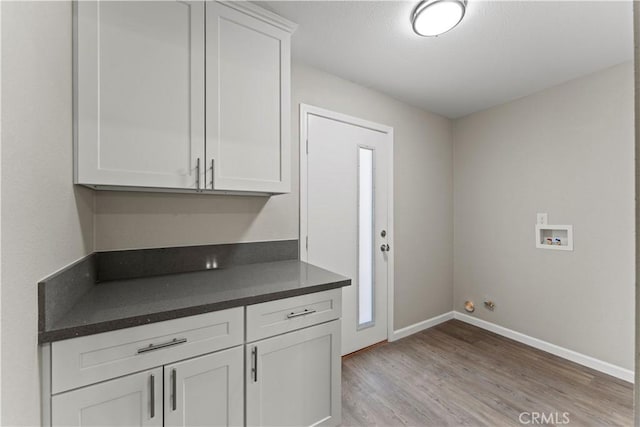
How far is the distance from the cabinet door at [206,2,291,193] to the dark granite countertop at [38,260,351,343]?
0.50 meters

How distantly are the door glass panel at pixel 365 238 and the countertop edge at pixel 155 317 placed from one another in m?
1.13

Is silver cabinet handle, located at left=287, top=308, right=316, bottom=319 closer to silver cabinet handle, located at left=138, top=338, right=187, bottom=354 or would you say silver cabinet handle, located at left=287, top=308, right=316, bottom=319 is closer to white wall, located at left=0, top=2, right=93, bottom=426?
silver cabinet handle, located at left=138, top=338, right=187, bottom=354

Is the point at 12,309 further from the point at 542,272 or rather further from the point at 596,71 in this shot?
the point at 596,71

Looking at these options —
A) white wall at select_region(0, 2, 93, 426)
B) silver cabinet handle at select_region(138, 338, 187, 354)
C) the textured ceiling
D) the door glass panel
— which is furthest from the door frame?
white wall at select_region(0, 2, 93, 426)

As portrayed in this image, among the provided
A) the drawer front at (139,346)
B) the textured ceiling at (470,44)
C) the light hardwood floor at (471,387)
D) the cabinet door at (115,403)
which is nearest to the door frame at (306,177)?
the textured ceiling at (470,44)

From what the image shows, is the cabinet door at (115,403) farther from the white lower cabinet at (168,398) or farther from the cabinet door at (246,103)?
the cabinet door at (246,103)

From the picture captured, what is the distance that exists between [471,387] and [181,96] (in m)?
2.59

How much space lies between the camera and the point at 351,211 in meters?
2.33

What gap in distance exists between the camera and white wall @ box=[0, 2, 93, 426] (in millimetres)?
684

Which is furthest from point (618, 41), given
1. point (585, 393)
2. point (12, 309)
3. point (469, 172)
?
→ point (12, 309)

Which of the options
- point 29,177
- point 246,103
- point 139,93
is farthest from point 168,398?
point 246,103

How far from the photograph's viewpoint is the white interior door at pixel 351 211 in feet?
6.94

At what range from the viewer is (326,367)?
1.42 metres

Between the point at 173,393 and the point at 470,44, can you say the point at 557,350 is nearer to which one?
the point at 470,44
